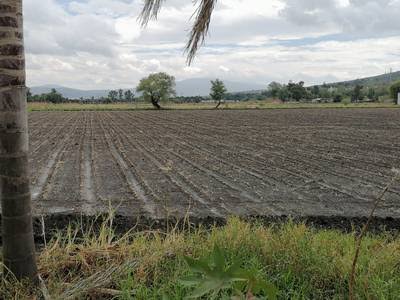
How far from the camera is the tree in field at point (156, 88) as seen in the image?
7138 cm

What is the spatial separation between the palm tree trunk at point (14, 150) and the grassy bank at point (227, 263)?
195 millimetres

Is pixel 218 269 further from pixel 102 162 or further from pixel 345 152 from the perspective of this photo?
pixel 345 152

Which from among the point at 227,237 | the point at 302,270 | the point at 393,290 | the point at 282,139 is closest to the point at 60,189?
the point at 227,237

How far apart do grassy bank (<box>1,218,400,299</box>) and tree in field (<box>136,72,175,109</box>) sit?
67.6 meters

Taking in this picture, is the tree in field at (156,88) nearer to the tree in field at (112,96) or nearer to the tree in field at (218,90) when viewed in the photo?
the tree in field at (218,90)

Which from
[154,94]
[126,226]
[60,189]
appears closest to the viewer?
[126,226]

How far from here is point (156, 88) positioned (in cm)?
7138

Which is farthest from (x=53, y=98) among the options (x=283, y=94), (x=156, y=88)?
(x=283, y=94)

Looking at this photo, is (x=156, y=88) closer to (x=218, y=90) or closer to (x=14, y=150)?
(x=218, y=90)

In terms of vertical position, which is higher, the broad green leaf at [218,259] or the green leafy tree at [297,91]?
the green leafy tree at [297,91]

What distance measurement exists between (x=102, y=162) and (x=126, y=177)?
104 inches

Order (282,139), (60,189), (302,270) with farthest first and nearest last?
(282,139), (60,189), (302,270)

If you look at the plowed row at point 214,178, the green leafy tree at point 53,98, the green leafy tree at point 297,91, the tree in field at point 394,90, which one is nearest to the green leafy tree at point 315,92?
the green leafy tree at point 297,91

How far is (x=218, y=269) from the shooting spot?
221 cm
